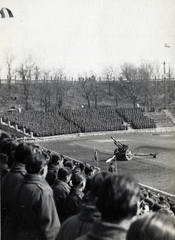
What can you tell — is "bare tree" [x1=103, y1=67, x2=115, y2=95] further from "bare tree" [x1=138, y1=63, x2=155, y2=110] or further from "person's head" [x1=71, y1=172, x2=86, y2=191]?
"person's head" [x1=71, y1=172, x2=86, y2=191]

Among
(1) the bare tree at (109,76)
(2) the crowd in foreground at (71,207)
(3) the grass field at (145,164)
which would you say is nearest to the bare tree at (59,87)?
(1) the bare tree at (109,76)

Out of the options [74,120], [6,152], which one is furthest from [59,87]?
[6,152]

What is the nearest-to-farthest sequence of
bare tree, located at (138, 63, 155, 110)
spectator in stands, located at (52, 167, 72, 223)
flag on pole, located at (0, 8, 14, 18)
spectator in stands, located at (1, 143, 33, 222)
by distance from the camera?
1. spectator in stands, located at (1, 143, 33, 222)
2. spectator in stands, located at (52, 167, 72, 223)
3. flag on pole, located at (0, 8, 14, 18)
4. bare tree, located at (138, 63, 155, 110)

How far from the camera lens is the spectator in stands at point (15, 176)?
4305 mm

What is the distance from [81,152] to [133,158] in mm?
4421

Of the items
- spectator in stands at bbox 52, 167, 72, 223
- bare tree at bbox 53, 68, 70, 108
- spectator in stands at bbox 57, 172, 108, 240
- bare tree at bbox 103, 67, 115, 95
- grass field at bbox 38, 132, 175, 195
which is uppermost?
bare tree at bbox 103, 67, 115, 95

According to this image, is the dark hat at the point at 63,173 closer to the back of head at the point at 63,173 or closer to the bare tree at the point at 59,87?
the back of head at the point at 63,173

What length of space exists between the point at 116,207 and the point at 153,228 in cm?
36

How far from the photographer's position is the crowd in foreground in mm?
2106

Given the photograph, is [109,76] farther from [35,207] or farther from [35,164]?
[35,207]

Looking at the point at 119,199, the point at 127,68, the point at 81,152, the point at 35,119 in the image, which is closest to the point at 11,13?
the point at 119,199

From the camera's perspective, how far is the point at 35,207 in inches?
140

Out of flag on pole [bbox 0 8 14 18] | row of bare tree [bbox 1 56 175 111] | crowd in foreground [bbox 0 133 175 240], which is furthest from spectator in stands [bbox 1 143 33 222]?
row of bare tree [bbox 1 56 175 111]

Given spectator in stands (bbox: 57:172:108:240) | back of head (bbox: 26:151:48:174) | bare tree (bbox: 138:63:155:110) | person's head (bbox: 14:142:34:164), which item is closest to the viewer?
spectator in stands (bbox: 57:172:108:240)
